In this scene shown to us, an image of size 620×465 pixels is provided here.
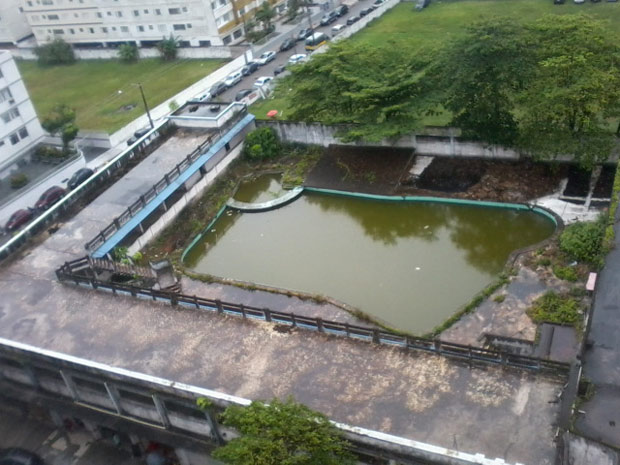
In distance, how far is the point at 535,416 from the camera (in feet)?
54.3

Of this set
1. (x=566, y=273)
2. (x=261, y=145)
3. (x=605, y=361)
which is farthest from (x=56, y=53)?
(x=605, y=361)

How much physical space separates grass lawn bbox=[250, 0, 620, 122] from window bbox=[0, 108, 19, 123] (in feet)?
84.8

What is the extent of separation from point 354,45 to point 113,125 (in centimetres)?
2121

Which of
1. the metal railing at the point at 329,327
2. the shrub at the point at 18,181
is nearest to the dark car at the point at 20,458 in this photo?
the metal railing at the point at 329,327

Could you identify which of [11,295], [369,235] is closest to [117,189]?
[11,295]

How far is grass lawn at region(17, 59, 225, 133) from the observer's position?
4959 cm

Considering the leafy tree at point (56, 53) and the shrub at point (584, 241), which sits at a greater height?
the shrub at point (584, 241)

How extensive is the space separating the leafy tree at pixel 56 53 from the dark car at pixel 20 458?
5204 centimetres

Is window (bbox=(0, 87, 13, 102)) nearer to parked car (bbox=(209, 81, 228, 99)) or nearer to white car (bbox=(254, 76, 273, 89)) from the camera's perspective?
parked car (bbox=(209, 81, 228, 99))

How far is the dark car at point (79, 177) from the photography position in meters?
38.6

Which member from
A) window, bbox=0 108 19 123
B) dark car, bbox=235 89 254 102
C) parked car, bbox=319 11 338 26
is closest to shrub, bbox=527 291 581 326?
dark car, bbox=235 89 254 102

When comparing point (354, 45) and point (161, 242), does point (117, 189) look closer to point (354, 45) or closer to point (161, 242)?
point (161, 242)

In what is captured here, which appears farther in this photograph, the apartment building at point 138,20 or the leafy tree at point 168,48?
the leafy tree at point 168,48

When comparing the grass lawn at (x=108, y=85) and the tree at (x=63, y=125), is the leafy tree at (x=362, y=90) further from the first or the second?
the grass lawn at (x=108, y=85)
